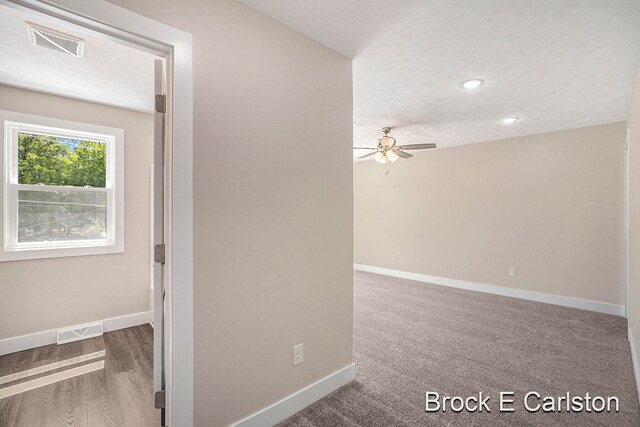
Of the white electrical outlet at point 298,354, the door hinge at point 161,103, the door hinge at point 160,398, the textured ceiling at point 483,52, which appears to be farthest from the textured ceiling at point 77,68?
the white electrical outlet at point 298,354

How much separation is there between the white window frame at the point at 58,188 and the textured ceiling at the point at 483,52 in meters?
2.59

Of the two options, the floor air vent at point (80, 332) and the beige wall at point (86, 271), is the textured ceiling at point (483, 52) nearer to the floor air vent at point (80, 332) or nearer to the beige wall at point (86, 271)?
the beige wall at point (86, 271)

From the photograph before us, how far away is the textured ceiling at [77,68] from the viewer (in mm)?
2035

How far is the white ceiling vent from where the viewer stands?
76.7 inches

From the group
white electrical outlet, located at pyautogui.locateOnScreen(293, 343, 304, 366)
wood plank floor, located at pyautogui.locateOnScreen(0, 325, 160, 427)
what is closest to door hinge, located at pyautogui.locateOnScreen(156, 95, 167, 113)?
white electrical outlet, located at pyautogui.locateOnScreen(293, 343, 304, 366)

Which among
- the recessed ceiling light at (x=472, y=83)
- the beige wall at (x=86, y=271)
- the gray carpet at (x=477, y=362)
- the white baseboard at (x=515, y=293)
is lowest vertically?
the gray carpet at (x=477, y=362)

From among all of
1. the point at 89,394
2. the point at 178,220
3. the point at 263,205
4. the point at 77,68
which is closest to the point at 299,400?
the point at 263,205

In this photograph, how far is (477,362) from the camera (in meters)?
2.69

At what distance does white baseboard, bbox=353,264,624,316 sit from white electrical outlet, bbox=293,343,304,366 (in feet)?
13.4

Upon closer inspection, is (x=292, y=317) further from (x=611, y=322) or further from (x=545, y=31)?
(x=611, y=322)

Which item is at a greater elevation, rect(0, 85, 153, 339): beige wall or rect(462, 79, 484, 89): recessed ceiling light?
rect(462, 79, 484, 89): recessed ceiling light

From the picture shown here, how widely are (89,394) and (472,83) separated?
3.94 meters

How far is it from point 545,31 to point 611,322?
3.61 metres

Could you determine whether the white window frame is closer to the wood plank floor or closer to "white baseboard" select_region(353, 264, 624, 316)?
the wood plank floor
